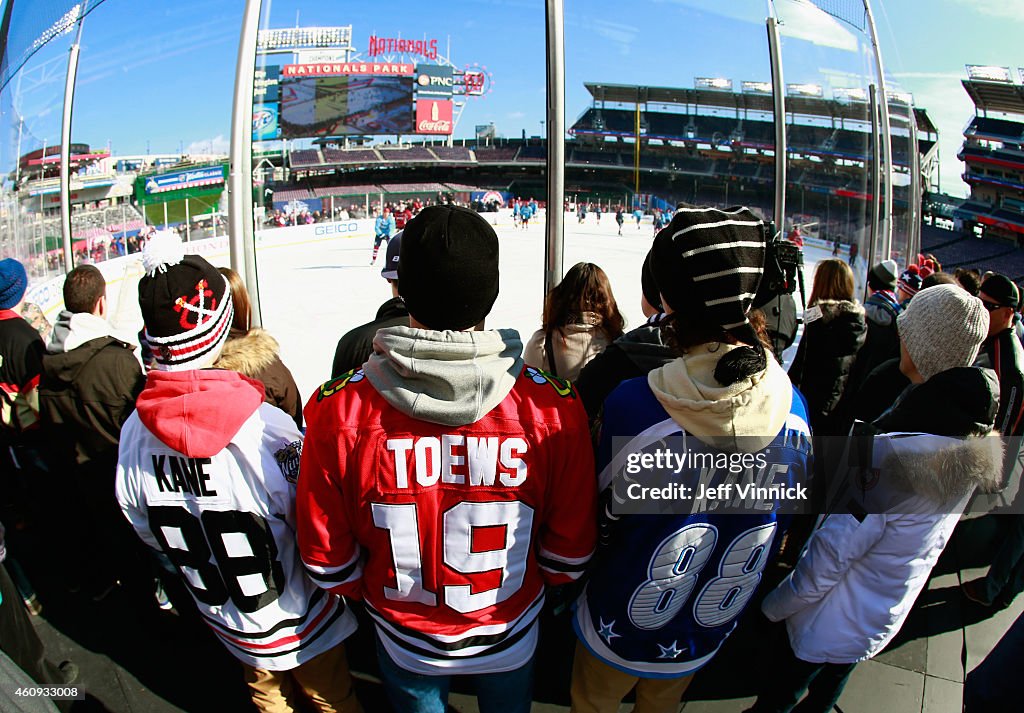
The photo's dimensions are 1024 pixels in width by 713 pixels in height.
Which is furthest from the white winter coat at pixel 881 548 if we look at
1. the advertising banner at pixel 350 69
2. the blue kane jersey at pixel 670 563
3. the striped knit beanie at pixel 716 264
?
the advertising banner at pixel 350 69

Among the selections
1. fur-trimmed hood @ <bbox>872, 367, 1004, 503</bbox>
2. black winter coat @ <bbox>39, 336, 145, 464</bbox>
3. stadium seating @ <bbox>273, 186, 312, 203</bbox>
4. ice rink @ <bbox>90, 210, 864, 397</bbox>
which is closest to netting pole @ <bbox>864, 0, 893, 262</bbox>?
ice rink @ <bbox>90, 210, 864, 397</bbox>

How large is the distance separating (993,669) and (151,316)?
202 cm

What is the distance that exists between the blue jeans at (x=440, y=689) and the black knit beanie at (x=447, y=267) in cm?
98

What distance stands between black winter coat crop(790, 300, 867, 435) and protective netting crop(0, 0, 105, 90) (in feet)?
14.9

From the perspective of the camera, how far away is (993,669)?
3.41ft

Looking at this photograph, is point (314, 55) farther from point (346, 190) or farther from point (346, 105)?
point (346, 105)

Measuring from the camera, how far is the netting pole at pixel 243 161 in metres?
2.71

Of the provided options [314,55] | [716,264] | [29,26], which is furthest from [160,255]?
[29,26]

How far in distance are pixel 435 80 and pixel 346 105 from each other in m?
1.26

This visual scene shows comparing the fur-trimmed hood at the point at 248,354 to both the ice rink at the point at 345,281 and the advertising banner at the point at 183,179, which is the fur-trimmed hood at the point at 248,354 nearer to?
the ice rink at the point at 345,281

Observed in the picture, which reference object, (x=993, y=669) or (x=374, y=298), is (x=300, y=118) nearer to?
(x=374, y=298)

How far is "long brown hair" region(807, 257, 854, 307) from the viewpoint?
3275mm

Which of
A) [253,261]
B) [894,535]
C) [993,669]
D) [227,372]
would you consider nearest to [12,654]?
[227,372]

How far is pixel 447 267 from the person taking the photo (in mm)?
1101
